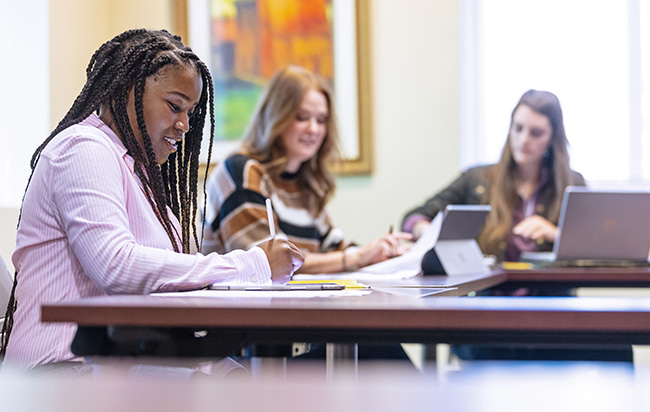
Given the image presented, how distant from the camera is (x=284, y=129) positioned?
7.96ft

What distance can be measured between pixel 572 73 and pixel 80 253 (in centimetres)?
296

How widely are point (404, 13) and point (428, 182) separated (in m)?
0.84

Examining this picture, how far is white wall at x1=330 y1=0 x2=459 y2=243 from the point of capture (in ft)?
11.6

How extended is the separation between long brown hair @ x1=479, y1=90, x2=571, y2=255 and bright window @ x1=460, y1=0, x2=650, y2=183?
458 mm

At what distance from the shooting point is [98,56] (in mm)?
1360

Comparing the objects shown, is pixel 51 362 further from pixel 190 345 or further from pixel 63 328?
pixel 190 345

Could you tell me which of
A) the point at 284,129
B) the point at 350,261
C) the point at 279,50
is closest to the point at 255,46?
the point at 279,50

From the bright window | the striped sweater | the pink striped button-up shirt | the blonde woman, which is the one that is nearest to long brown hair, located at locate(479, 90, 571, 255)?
the bright window

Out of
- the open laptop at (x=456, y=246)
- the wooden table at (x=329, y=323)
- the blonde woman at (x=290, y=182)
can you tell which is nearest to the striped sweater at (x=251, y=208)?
the blonde woman at (x=290, y=182)

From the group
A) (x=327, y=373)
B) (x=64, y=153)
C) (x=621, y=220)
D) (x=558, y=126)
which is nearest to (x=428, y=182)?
(x=558, y=126)

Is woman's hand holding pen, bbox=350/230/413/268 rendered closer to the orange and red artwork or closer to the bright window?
the bright window

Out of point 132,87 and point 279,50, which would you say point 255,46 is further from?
point 132,87

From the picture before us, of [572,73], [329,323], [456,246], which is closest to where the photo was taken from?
[329,323]

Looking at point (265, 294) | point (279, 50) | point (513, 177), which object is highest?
point (279, 50)
